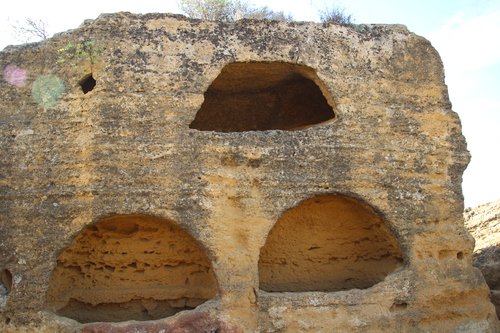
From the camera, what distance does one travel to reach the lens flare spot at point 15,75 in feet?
14.9

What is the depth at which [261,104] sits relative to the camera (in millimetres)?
6605

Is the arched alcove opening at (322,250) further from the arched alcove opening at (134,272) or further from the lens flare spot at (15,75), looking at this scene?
the lens flare spot at (15,75)

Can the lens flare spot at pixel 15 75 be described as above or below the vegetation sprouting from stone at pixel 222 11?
below

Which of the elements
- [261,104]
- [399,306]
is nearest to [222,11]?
[261,104]

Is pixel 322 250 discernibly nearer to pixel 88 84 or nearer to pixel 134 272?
pixel 134 272

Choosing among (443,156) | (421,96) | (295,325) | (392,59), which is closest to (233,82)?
(392,59)

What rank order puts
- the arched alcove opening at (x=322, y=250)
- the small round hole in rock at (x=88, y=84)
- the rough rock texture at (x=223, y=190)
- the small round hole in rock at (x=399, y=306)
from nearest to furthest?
the rough rock texture at (x=223, y=190), the small round hole in rock at (x=399, y=306), the small round hole in rock at (x=88, y=84), the arched alcove opening at (x=322, y=250)

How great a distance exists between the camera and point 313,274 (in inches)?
199

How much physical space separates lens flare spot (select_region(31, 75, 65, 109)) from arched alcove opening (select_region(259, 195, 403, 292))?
2.95 metres

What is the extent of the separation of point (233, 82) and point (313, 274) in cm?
289

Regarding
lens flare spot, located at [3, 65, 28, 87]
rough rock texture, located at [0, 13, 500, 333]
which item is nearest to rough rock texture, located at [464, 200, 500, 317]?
rough rock texture, located at [0, 13, 500, 333]

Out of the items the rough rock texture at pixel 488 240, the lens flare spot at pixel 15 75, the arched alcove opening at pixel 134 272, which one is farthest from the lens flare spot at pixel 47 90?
the rough rock texture at pixel 488 240

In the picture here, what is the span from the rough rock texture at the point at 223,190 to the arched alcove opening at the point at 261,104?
0.87 meters

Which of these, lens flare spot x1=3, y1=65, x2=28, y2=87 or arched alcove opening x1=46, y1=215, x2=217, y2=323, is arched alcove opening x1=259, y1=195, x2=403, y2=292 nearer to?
arched alcove opening x1=46, y1=215, x2=217, y2=323
